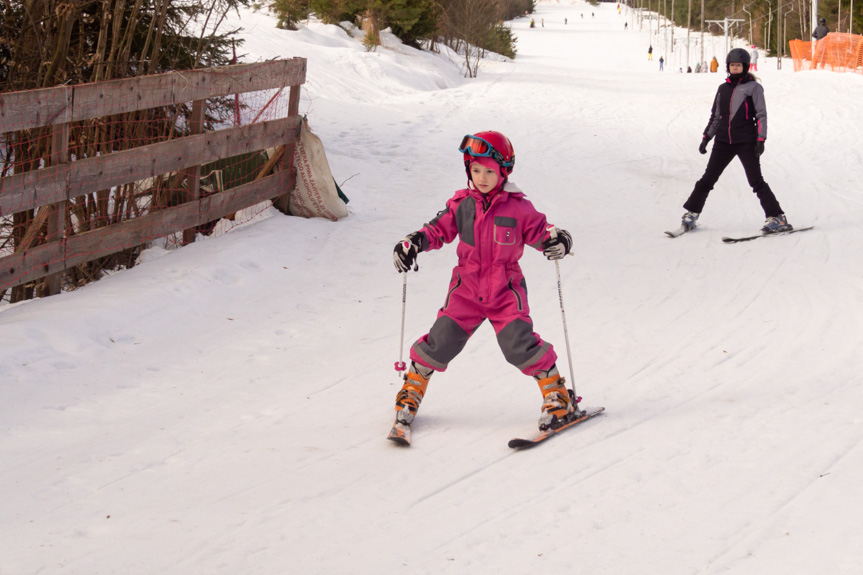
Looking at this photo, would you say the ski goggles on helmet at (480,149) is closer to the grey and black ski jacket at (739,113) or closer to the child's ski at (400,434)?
the child's ski at (400,434)

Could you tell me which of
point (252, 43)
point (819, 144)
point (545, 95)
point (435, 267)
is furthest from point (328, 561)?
point (252, 43)

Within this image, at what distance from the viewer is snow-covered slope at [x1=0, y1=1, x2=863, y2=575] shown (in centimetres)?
319

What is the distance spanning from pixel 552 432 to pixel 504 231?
1001 millimetres

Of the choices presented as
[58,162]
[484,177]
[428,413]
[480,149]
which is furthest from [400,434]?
[58,162]

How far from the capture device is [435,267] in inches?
303

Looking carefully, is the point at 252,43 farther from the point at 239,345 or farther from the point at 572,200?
the point at 239,345

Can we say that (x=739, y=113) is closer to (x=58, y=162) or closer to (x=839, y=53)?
(x=58, y=162)

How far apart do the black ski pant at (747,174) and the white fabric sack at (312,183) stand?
3.66m

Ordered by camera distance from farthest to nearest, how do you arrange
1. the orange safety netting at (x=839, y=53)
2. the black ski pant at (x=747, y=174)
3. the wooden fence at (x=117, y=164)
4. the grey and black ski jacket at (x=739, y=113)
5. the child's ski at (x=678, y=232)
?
the orange safety netting at (x=839, y=53), the child's ski at (x=678, y=232), the black ski pant at (x=747, y=174), the grey and black ski jacket at (x=739, y=113), the wooden fence at (x=117, y=164)

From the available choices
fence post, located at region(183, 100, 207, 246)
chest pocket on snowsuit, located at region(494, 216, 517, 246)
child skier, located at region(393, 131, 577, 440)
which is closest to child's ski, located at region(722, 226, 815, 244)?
child skier, located at region(393, 131, 577, 440)

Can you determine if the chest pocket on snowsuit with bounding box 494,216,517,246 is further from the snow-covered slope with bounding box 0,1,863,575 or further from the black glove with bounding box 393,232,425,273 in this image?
the snow-covered slope with bounding box 0,1,863,575

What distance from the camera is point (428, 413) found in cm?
462

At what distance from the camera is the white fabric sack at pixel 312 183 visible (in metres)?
8.74

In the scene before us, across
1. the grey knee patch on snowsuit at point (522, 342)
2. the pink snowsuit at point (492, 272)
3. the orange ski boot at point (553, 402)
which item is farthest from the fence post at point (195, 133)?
the orange ski boot at point (553, 402)
